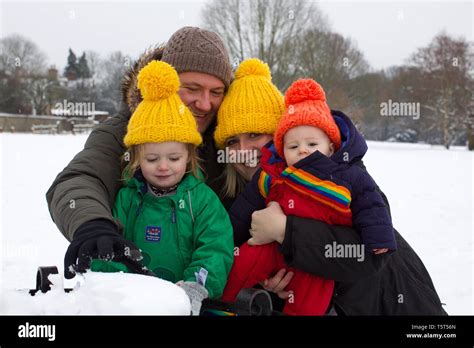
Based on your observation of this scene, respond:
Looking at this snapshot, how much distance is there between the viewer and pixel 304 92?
263cm

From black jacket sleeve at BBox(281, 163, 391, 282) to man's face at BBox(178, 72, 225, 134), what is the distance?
1.09 meters

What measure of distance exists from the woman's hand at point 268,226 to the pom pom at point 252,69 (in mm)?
1010

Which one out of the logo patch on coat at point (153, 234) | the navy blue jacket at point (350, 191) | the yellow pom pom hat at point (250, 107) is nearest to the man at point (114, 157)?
the yellow pom pom hat at point (250, 107)

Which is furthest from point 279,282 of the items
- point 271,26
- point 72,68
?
point 72,68

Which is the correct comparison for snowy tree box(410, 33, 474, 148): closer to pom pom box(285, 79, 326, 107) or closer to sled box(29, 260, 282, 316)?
pom pom box(285, 79, 326, 107)

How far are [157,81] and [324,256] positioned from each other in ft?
3.73

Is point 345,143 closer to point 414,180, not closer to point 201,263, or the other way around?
point 201,263

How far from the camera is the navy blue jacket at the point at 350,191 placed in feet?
7.20

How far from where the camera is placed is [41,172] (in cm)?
1372

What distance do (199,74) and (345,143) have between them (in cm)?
101

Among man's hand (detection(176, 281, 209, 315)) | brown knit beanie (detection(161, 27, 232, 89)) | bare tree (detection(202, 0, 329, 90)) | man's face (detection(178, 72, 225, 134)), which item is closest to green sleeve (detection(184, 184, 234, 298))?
man's hand (detection(176, 281, 209, 315))

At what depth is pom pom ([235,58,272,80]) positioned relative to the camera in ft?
10.3

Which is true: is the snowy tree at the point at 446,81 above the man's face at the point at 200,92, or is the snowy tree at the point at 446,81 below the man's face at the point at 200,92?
above

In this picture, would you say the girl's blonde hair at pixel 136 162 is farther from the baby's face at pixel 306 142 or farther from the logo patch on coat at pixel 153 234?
the baby's face at pixel 306 142
